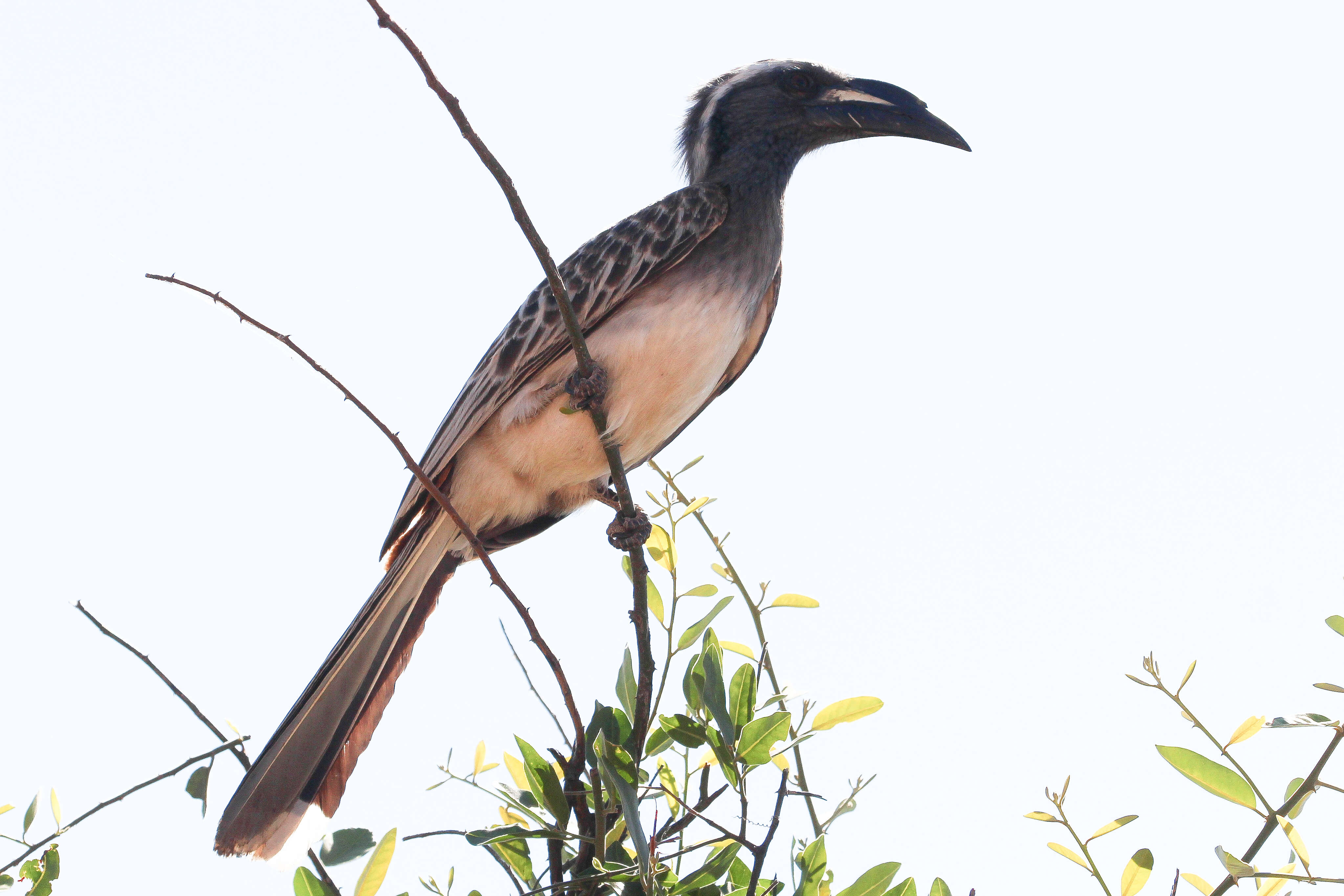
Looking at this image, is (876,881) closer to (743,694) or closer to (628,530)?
(743,694)

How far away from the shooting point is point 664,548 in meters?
2.90

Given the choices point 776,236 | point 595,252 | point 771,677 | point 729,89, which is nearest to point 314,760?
point 771,677

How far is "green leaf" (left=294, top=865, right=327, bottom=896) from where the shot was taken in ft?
7.70

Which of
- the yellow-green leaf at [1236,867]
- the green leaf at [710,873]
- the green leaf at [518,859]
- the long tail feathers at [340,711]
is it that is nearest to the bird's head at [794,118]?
the long tail feathers at [340,711]

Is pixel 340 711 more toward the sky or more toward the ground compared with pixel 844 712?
more toward the sky

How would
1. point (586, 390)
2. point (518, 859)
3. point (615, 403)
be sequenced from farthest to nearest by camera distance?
1. point (615, 403)
2. point (586, 390)
3. point (518, 859)

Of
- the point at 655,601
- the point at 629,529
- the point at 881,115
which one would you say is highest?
the point at 881,115

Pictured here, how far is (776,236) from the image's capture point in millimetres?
4828

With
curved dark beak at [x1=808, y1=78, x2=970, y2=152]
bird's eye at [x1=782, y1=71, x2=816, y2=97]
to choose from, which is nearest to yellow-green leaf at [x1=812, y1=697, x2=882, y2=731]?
curved dark beak at [x1=808, y1=78, x2=970, y2=152]

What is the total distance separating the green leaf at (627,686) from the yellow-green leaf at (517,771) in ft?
0.94

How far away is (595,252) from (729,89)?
1.38m

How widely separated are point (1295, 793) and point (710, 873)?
40.0 inches

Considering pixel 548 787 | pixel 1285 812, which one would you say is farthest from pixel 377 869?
pixel 1285 812

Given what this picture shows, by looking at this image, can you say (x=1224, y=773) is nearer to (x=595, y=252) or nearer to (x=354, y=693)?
(x=354, y=693)
